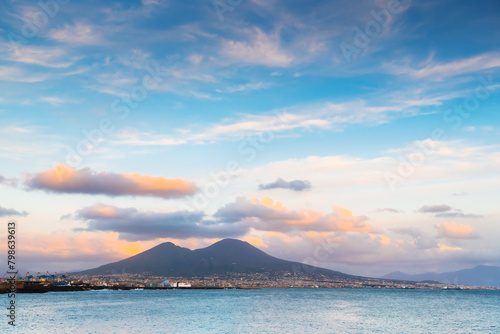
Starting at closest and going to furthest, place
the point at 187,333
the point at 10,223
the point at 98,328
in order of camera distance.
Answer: the point at 10,223 → the point at 187,333 → the point at 98,328

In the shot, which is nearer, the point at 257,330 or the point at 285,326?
the point at 257,330

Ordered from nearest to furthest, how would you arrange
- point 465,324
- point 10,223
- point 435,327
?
point 10,223 < point 435,327 < point 465,324

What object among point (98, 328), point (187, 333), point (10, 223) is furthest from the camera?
point (98, 328)

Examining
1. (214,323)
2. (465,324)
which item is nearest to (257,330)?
(214,323)

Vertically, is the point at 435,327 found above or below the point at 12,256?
below

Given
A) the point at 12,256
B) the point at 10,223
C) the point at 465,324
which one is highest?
the point at 10,223

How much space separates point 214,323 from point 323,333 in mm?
21486

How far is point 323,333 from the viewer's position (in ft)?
210

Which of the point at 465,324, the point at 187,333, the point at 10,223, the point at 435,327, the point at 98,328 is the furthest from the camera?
the point at 465,324

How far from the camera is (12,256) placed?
54.6 m

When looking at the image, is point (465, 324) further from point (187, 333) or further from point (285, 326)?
point (187, 333)

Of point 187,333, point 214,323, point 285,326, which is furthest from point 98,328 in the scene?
point 285,326

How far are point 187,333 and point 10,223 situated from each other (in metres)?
28.7

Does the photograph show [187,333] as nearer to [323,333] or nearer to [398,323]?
[323,333]
